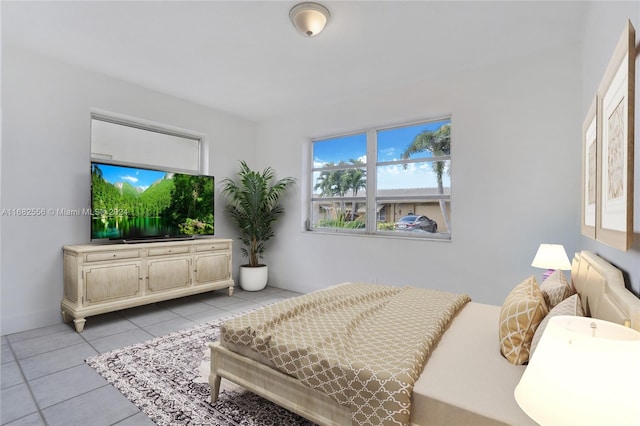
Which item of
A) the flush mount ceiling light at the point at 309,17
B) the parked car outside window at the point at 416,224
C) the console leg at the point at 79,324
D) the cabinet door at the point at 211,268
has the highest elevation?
the flush mount ceiling light at the point at 309,17

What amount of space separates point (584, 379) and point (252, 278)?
4414 millimetres

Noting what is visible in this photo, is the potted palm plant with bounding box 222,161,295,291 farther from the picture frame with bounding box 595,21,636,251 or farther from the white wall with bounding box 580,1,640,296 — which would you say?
the picture frame with bounding box 595,21,636,251

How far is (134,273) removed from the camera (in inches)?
136

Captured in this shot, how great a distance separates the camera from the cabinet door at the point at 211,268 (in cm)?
408

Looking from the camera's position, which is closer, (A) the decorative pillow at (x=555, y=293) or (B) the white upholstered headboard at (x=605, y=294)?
(B) the white upholstered headboard at (x=605, y=294)

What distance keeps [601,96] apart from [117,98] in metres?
4.38

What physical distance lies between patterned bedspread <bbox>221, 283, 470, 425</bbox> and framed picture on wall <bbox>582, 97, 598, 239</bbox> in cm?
93

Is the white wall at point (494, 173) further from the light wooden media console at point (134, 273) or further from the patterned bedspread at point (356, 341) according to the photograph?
the light wooden media console at point (134, 273)

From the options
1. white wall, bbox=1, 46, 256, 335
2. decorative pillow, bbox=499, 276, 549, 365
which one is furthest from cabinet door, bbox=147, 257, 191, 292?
decorative pillow, bbox=499, 276, 549, 365

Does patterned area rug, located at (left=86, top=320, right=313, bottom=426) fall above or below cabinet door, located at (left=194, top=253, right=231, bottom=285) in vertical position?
below

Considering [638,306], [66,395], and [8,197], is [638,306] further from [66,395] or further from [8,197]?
[8,197]

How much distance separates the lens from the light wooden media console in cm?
310

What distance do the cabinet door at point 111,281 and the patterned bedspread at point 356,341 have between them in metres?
2.13

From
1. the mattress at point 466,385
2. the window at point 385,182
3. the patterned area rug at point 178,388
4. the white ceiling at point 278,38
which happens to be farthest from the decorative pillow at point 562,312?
the window at point 385,182
